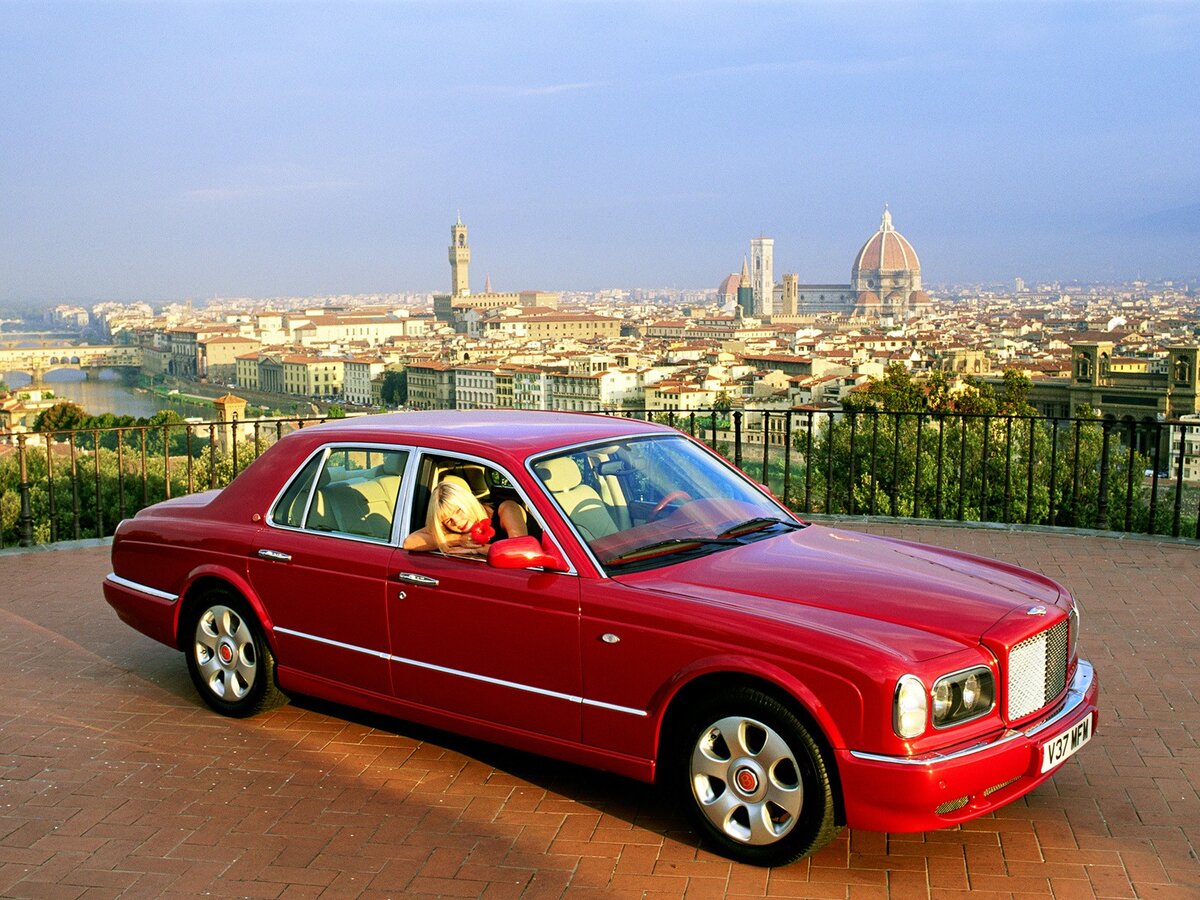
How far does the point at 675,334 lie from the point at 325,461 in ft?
622

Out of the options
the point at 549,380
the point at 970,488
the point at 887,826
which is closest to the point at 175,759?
the point at 887,826

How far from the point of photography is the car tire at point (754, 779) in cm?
357

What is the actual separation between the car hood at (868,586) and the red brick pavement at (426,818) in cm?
80

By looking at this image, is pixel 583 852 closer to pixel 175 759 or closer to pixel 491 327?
pixel 175 759

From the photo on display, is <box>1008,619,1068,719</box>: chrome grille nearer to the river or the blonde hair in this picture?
the blonde hair

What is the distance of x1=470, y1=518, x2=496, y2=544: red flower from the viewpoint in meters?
4.46

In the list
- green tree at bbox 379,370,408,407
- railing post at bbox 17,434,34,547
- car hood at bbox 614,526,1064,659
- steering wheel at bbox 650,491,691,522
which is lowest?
green tree at bbox 379,370,408,407

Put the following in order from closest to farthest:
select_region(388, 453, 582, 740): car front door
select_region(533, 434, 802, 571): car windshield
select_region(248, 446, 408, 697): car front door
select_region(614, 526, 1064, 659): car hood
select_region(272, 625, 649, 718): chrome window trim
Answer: select_region(614, 526, 1064, 659): car hood
select_region(272, 625, 649, 718): chrome window trim
select_region(388, 453, 582, 740): car front door
select_region(533, 434, 802, 571): car windshield
select_region(248, 446, 408, 697): car front door

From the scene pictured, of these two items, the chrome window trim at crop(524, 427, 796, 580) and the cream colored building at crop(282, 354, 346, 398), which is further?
the cream colored building at crop(282, 354, 346, 398)

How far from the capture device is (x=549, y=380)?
4031 inches

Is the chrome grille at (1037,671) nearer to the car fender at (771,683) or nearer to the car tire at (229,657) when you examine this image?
the car fender at (771,683)

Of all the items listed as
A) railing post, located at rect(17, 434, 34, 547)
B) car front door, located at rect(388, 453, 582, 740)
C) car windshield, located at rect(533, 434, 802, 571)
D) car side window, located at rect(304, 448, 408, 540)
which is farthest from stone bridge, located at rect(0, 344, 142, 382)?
car windshield, located at rect(533, 434, 802, 571)

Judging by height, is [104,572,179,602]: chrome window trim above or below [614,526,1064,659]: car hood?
below

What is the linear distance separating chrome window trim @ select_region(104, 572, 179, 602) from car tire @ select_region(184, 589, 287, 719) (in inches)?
5.7
